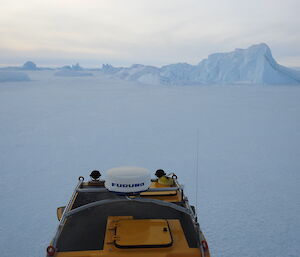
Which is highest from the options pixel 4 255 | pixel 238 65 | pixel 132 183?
pixel 238 65

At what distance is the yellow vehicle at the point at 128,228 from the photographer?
1.82 metres

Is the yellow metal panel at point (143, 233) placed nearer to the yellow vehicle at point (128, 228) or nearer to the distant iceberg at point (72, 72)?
the yellow vehicle at point (128, 228)

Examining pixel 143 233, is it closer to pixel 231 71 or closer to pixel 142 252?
pixel 142 252

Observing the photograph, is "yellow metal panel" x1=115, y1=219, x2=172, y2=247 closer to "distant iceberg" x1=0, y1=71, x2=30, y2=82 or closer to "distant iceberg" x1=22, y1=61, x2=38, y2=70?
"distant iceberg" x1=0, y1=71, x2=30, y2=82

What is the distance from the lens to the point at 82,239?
78.4 inches

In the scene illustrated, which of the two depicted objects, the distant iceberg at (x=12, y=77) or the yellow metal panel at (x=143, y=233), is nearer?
the yellow metal panel at (x=143, y=233)

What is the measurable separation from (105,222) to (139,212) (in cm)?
31

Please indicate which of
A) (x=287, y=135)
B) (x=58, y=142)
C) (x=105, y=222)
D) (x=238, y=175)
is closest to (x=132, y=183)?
(x=105, y=222)

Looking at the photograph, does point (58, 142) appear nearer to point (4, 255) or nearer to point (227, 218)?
point (4, 255)

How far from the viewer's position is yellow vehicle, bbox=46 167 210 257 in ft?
5.98

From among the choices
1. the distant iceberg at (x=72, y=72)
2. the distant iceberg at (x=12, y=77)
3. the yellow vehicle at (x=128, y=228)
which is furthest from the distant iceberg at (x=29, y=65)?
the yellow vehicle at (x=128, y=228)

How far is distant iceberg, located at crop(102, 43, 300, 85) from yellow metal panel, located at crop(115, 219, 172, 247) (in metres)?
31.0

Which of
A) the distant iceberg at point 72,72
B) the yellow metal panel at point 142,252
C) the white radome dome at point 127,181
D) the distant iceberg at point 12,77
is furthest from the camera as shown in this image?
the distant iceberg at point 72,72

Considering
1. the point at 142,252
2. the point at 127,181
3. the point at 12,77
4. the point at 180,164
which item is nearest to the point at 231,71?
the point at 12,77
